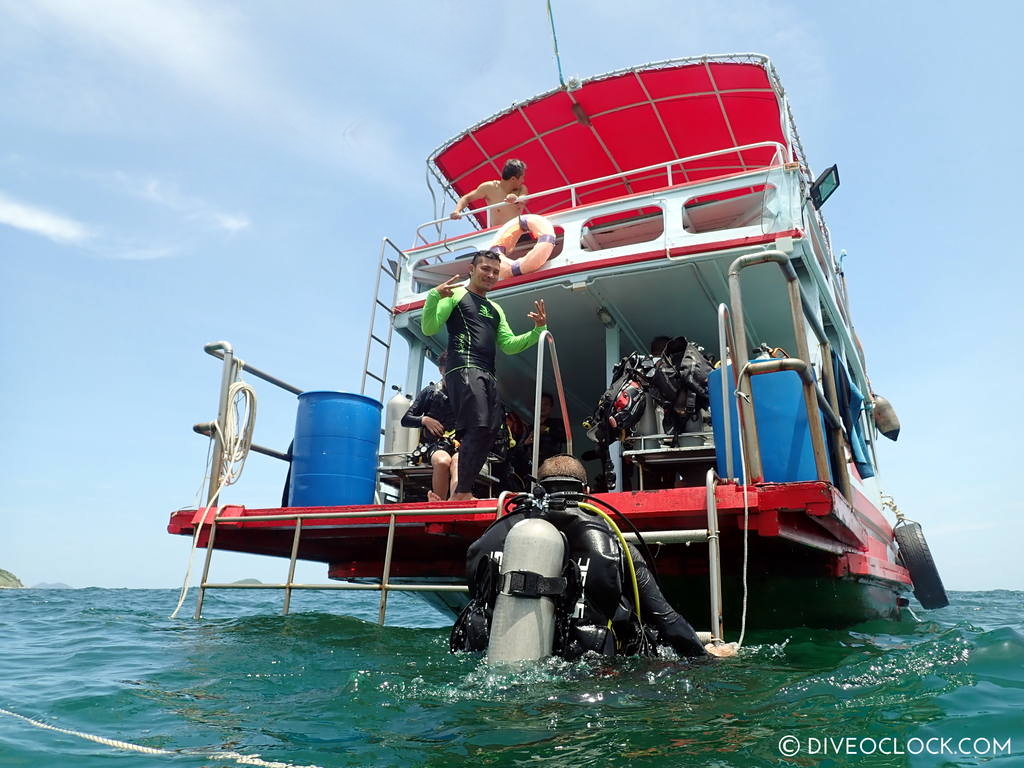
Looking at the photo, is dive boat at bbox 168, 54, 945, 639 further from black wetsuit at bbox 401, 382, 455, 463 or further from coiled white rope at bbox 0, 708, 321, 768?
coiled white rope at bbox 0, 708, 321, 768

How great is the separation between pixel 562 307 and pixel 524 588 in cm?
483

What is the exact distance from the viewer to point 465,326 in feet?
16.7

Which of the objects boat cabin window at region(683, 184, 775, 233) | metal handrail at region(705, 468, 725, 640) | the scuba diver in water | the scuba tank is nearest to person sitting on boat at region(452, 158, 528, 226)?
boat cabin window at region(683, 184, 775, 233)

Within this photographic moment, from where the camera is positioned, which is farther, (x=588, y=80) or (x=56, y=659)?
(x=588, y=80)

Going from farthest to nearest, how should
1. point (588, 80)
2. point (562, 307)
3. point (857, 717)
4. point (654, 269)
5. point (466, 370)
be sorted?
point (588, 80) < point (562, 307) < point (654, 269) < point (466, 370) < point (857, 717)

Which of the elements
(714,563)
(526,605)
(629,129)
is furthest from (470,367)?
(629,129)

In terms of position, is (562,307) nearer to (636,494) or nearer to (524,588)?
(636,494)

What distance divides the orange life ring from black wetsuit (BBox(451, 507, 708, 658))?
368 centimetres

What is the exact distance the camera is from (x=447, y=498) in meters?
5.47

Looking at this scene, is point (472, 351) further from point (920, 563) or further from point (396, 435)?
point (920, 563)

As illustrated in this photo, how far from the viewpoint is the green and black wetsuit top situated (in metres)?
4.97

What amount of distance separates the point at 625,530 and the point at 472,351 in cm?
165

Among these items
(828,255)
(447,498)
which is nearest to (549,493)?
(447,498)

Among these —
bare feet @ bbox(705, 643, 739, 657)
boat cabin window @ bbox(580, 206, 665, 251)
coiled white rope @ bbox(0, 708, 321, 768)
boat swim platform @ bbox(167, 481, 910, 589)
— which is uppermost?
boat cabin window @ bbox(580, 206, 665, 251)
